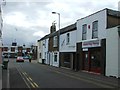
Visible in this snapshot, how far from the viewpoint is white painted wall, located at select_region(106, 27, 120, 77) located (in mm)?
27267

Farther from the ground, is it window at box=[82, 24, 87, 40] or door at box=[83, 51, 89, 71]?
window at box=[82, 24, 87, 40]

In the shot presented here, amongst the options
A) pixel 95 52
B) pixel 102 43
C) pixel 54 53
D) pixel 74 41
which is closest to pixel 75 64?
pixel 74 41

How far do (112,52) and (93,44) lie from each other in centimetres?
501

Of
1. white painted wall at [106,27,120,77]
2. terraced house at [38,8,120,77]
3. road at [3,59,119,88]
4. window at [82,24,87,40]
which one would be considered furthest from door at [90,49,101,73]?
road at [3,59,119,88]

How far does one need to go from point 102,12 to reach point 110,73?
23.4 ft

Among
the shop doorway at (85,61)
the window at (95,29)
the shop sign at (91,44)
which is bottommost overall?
the shop doorway at (85,61)

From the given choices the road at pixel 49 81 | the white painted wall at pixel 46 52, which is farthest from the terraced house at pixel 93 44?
the white painted wall at pixel 46 52

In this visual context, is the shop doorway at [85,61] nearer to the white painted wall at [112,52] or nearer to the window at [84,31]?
the window at [84,31]

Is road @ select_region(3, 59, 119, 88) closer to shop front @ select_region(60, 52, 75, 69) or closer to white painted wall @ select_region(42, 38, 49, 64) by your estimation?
shop front @ select_region(60, 52, 75, 69)

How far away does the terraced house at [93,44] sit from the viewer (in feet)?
95.4

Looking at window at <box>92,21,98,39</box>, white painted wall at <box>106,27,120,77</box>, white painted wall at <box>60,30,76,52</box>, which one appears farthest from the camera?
white painted wall at <box>60,30,76,52</box>

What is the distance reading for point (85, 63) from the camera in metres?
36.3

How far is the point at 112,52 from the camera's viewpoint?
28.1 metres

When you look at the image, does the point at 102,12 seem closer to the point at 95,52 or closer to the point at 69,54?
the point at 95,52
